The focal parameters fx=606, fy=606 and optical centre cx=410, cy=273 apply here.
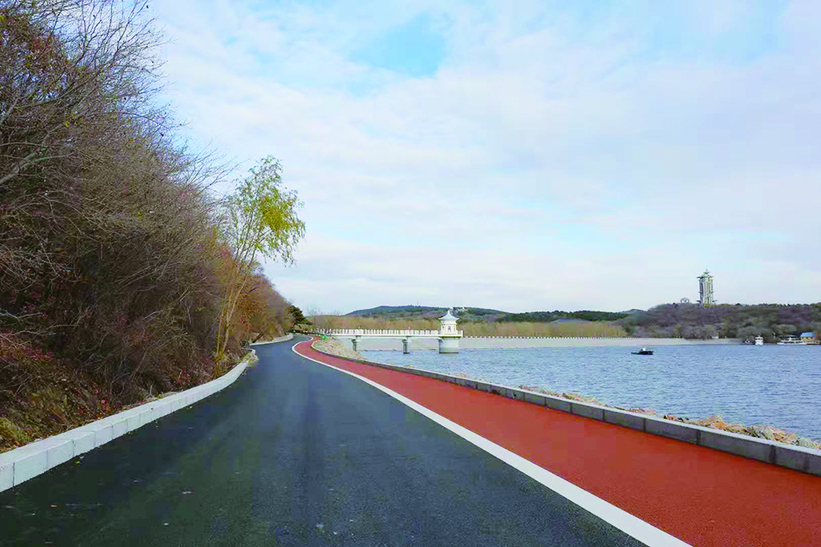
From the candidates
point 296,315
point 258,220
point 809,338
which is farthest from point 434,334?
point 809,338

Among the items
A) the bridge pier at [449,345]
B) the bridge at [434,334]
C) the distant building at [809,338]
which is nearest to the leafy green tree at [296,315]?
the bridge at [434,334]

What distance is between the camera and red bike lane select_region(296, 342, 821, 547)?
4.59m

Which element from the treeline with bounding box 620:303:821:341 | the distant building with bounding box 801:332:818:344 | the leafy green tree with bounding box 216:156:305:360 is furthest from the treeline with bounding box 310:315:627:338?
the leafy green tree with bounding box 216:156:305:360

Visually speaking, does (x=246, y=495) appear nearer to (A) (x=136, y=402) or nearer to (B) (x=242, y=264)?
(A) (x=136, y=402)

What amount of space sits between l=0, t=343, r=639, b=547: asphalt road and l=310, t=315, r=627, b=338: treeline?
144 m

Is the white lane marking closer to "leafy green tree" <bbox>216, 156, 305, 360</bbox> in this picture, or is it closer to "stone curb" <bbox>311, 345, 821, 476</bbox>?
"stone curb" <bbox>311, 345, 821, 476</bbox>

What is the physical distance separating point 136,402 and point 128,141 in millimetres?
5741

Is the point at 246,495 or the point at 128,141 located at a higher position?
the point at 128,141

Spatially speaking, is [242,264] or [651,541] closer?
[651,541]

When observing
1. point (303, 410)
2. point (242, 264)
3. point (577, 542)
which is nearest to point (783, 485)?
point (577, 542)

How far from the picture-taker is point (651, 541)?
14.0 feet

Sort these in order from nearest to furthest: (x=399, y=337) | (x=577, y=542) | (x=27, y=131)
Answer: (x=577, y=542)
(x=27, y=131)
(x=399, y=337)

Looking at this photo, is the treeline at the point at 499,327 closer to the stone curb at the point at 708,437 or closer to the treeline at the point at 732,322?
the treeline at the point at 732,322

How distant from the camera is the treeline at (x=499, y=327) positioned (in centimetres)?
15562
